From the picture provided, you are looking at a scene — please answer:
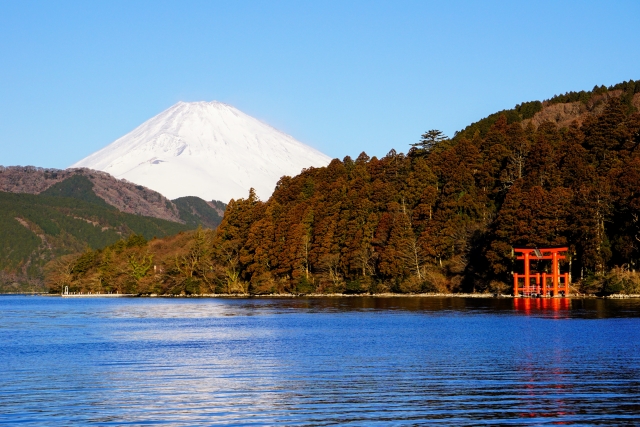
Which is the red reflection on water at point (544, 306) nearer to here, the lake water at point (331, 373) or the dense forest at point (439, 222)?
the dense forest at point (439, 222)

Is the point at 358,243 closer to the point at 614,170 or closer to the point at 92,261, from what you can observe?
the point at 614,170

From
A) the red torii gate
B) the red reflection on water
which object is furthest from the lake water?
the red torii gate

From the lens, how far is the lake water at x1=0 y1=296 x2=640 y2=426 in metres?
16.5

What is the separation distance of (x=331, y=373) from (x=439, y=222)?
2119 inches

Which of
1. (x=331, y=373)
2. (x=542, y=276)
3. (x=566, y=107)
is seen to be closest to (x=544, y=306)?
(x=542, y=276)

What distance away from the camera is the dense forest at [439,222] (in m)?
64.1

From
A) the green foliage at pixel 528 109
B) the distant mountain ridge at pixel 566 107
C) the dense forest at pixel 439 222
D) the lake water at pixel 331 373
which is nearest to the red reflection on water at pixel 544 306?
the dense forest at pixel 439 222

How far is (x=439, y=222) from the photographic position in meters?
75.1

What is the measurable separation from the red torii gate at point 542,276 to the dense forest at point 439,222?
4.00ft

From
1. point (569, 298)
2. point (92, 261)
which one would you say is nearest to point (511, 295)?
point (569, 298)

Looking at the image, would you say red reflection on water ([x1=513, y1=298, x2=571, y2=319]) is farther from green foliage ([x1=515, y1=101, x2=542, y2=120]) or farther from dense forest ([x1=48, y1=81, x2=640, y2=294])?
green foliage ([x1=515, y1=101, x2=542, y2=120])

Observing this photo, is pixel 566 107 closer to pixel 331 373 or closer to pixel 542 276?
pixel 542 276

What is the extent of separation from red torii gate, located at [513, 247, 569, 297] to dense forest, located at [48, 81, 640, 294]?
1220 mm

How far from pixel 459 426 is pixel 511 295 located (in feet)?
179
